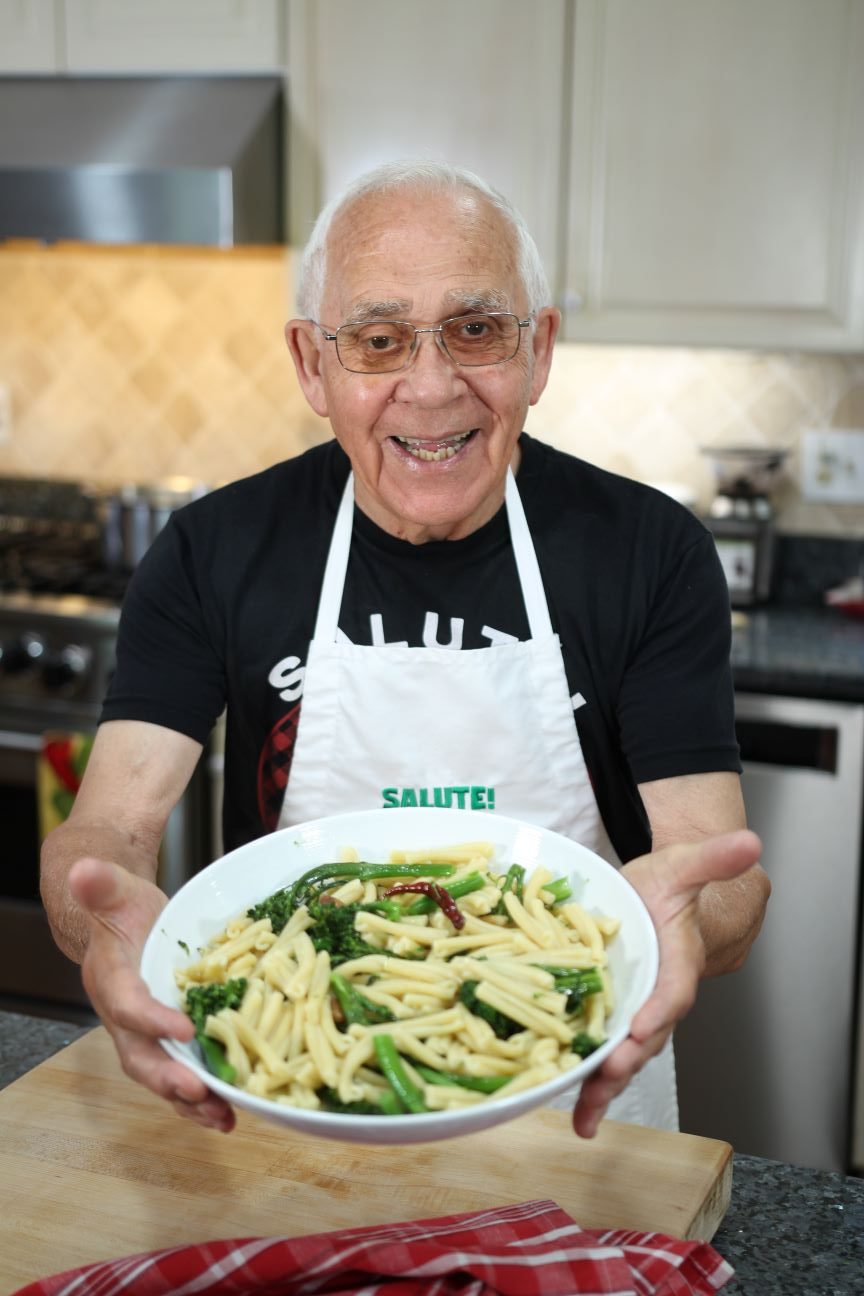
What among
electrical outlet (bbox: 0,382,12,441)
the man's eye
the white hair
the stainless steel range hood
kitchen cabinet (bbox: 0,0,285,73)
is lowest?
electrical outlet (bbox: 0,382,12,441)

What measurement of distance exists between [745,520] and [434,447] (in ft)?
5.02

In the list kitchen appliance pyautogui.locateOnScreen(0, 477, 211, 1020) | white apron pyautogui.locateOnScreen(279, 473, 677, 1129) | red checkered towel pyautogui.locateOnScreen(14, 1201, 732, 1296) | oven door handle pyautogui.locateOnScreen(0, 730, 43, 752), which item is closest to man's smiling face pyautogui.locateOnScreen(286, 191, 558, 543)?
white apron pyautogui.locateOnScreen(279, 473, 677, 1129)

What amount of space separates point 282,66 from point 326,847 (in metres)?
2.01

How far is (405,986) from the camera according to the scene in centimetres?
99

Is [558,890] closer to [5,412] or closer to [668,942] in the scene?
[668,942]

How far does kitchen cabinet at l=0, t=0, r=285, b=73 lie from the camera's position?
8.72ft

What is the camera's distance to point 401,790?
1.50m

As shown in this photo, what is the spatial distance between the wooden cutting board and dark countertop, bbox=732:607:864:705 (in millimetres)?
1334

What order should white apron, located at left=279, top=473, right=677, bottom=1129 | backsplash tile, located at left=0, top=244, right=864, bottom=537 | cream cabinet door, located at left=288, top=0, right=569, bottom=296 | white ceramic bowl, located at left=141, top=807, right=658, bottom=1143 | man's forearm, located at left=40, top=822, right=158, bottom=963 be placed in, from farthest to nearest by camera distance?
backsplash tile, located at left=0, top=244, right=864, bottom=537 < cream cabinet door, located at left=288, top=0, right=569, bottom=296 < white apron, located at left=279, top=473, right=677, bottom=1129 < man's forearm, located at left=40, top=822, right=158, bottom=963 < white ceramic bowl, located at left=141, top=807, right=658, bottom=1143

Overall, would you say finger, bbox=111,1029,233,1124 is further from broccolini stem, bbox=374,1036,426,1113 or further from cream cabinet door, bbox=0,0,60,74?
cream cabinet door, bbox=0,0,60,74

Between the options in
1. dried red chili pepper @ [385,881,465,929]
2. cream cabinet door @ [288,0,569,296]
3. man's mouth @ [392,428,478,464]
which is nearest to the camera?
dried red chili pepper @ [385,881,465,929]

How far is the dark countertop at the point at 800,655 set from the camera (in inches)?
90.3

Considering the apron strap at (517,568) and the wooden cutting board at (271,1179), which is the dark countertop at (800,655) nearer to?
the apron strap at (517,568)

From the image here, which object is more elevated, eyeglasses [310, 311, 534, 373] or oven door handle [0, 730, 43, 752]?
eyeglasses [310, 311, 534, 373]
